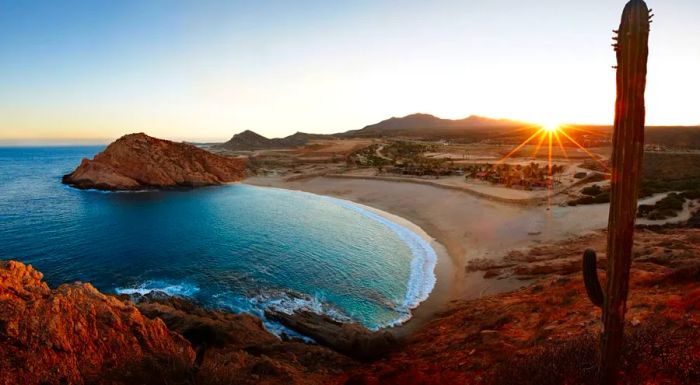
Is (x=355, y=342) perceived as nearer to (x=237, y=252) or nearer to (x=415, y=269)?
(x=415, y=269)

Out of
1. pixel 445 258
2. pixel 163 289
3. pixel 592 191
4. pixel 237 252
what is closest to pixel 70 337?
pixel 163 289

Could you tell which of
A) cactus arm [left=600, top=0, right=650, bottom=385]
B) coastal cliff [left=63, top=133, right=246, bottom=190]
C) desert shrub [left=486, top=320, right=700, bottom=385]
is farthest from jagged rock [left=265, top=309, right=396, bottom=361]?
coastal cliff [left=63, top=133, right=246, bottom=190]

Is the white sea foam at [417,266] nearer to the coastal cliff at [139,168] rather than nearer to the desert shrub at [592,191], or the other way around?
the desert shrub at [592,191]

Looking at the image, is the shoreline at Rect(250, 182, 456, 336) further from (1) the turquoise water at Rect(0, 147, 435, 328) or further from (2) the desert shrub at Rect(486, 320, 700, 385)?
(2) the desert shrub at Rect(486, 320, 700, 385)

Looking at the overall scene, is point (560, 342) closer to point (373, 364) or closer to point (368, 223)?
point (373, 364)

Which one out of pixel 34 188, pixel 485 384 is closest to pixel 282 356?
pixel 485 384

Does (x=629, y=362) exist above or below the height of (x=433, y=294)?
above

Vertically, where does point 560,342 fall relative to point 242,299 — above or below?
above

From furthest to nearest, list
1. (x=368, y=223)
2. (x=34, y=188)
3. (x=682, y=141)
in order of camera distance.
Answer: (x=682, y=141), (x=34, y=188), (x=368, y=223)
